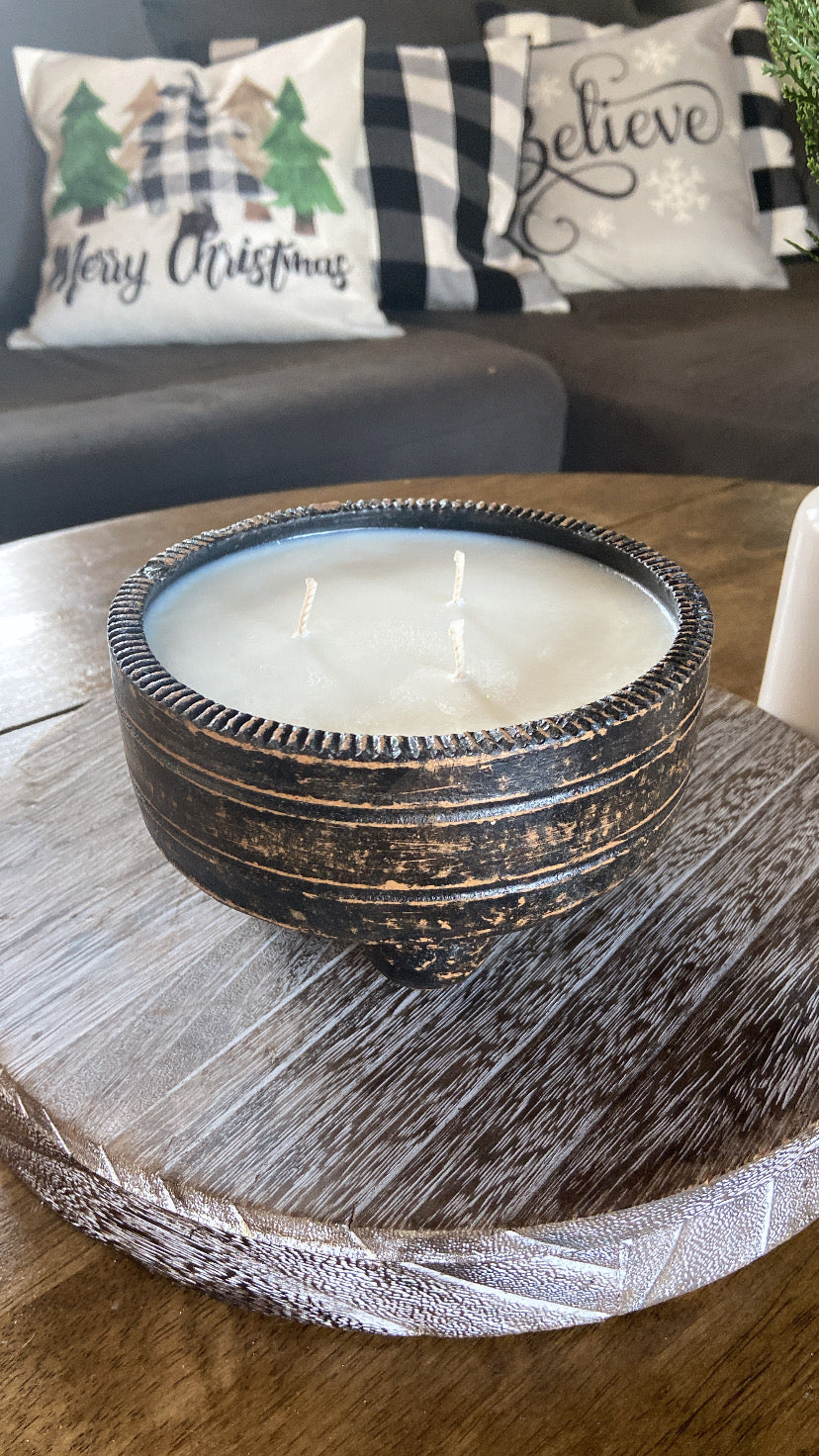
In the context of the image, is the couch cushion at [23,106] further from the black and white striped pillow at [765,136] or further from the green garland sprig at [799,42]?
the green garland sprig at [799,42]

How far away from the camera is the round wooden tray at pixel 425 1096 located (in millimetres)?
361

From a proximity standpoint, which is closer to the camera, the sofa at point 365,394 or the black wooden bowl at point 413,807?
the black wooden bowl at point 413,807

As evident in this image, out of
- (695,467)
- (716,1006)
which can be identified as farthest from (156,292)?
(716,1006)

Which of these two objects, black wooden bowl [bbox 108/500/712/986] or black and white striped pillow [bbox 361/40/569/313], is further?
black and white striped pillow [bbox 361/40/569/313]

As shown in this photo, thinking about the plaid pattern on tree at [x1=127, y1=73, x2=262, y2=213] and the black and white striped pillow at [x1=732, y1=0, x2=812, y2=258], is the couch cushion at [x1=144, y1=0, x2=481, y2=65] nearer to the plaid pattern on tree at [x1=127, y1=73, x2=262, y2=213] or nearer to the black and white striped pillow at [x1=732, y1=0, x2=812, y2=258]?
the plaid pattern on tree at [x1=127, y1=73, x2=262, y2=213]

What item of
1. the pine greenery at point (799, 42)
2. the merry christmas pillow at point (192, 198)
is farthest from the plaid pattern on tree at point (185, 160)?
the pine greenery at point (799, 42)

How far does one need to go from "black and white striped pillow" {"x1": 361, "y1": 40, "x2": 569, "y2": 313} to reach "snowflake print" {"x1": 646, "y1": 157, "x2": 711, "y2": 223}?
23 cm

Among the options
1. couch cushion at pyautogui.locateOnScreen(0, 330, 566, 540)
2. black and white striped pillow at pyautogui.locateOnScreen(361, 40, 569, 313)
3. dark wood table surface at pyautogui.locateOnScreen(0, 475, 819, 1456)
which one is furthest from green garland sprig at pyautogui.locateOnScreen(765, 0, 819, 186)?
black and white striped pillow at pyautogui.locateOnScreen(361, 40, 569, 313)

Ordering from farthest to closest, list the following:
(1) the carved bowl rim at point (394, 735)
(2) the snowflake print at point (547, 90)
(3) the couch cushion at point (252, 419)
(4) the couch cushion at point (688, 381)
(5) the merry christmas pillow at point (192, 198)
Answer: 1. (2) the snowflake print at point (547, 90)
2. (5) the merry christmas pillow at point (192, 198)
3. (4) the couch cushion at point (688, 381)
4. (3) the couch cushion at point (252, 419)
5. (1) the carved bowl rim at point (394, 735)

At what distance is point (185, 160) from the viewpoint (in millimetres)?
1523

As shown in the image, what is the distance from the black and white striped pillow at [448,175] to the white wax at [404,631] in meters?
1.38

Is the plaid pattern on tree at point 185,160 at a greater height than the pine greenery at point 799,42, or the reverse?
the pine greenery at point 799,42

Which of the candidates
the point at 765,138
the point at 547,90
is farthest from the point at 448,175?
the point at 765,138

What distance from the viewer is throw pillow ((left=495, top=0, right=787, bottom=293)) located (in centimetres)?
181
